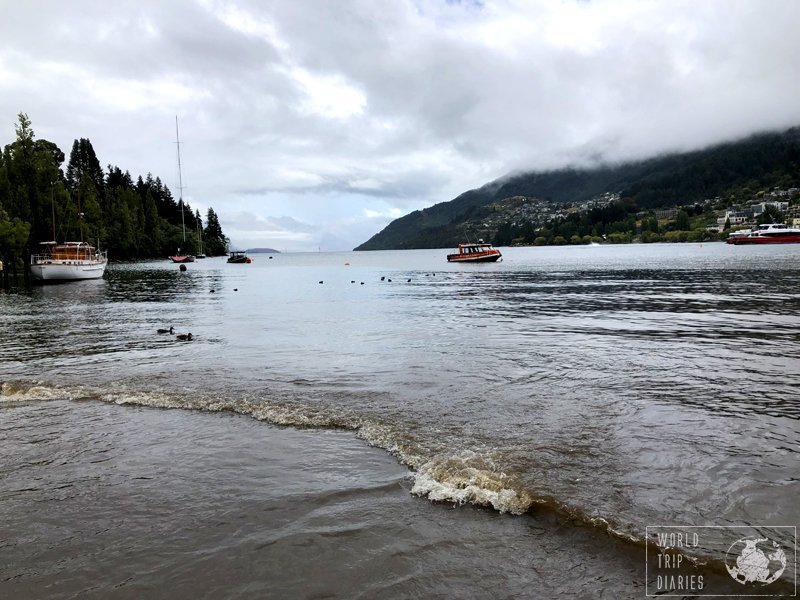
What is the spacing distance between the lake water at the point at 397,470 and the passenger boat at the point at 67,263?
195ft

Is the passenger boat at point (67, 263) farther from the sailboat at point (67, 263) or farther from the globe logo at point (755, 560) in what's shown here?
the globe logo at point (755, 560)

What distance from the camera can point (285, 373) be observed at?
14258mm

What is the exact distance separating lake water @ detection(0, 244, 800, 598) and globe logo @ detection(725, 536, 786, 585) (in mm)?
71

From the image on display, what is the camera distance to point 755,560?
5188 mm

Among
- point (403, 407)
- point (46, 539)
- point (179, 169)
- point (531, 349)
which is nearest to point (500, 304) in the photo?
point (531, 349)

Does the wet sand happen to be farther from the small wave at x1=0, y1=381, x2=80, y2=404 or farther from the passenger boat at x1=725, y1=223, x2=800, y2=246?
the passenger boat at x1=725, y1=223, x2=800, y2=246

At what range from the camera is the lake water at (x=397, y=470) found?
199 inches

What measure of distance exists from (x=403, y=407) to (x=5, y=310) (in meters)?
36.4

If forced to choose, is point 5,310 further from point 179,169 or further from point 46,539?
point 179,169

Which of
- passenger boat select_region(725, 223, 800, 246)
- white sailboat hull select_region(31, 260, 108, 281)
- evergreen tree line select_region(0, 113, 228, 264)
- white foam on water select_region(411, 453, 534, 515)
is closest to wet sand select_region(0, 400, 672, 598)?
white foam on water select_region(411, 453, 534, 515)

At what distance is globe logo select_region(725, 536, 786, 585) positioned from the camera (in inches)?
194

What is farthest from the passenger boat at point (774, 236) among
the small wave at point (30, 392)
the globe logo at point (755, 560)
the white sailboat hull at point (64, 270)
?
the small wave at point (30, 392)

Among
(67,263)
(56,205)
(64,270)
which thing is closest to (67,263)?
(67,263)

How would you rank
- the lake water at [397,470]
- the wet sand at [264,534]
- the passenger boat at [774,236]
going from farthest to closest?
the passenger boat at [774,236], the lake water at [397,470], the wet sand at [264,534]
